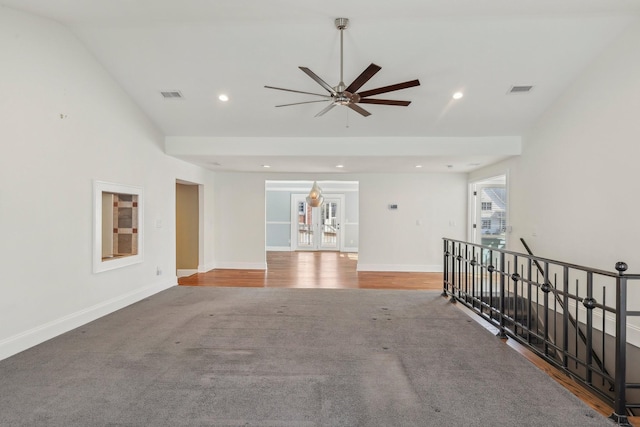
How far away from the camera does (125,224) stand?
15.4ft

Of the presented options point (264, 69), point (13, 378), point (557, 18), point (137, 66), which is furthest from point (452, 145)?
point (13, 378)

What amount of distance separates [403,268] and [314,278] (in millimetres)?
2237

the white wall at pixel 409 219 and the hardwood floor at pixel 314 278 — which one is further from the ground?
the white wall at pixel 409 219

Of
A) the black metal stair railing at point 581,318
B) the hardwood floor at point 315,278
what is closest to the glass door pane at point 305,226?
the hardwood floor at point 315,278

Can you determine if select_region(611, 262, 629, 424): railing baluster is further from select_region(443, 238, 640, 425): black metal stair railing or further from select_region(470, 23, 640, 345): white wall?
select_region(470, 23, 640, 345): white wall

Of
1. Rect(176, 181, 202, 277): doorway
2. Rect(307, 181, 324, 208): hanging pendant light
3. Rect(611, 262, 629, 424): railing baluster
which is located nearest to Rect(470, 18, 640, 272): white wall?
Rect(611, 262, 629, 424): railing baluster

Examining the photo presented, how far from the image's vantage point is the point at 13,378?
8.21 ft

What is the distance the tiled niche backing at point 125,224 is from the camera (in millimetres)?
4555

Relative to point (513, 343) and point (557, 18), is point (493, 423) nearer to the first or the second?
point (513, 343)

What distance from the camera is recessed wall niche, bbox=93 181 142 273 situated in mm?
3918

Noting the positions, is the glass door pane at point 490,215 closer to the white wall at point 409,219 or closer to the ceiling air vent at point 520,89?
the white wall at point 409,219

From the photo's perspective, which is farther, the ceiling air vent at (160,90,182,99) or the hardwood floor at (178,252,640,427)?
the hardwood floor at (178,252,640,427)

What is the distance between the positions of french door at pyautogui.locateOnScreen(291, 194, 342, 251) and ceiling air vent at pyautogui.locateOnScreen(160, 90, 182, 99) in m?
7.00

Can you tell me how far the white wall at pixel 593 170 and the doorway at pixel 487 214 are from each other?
2283mm
